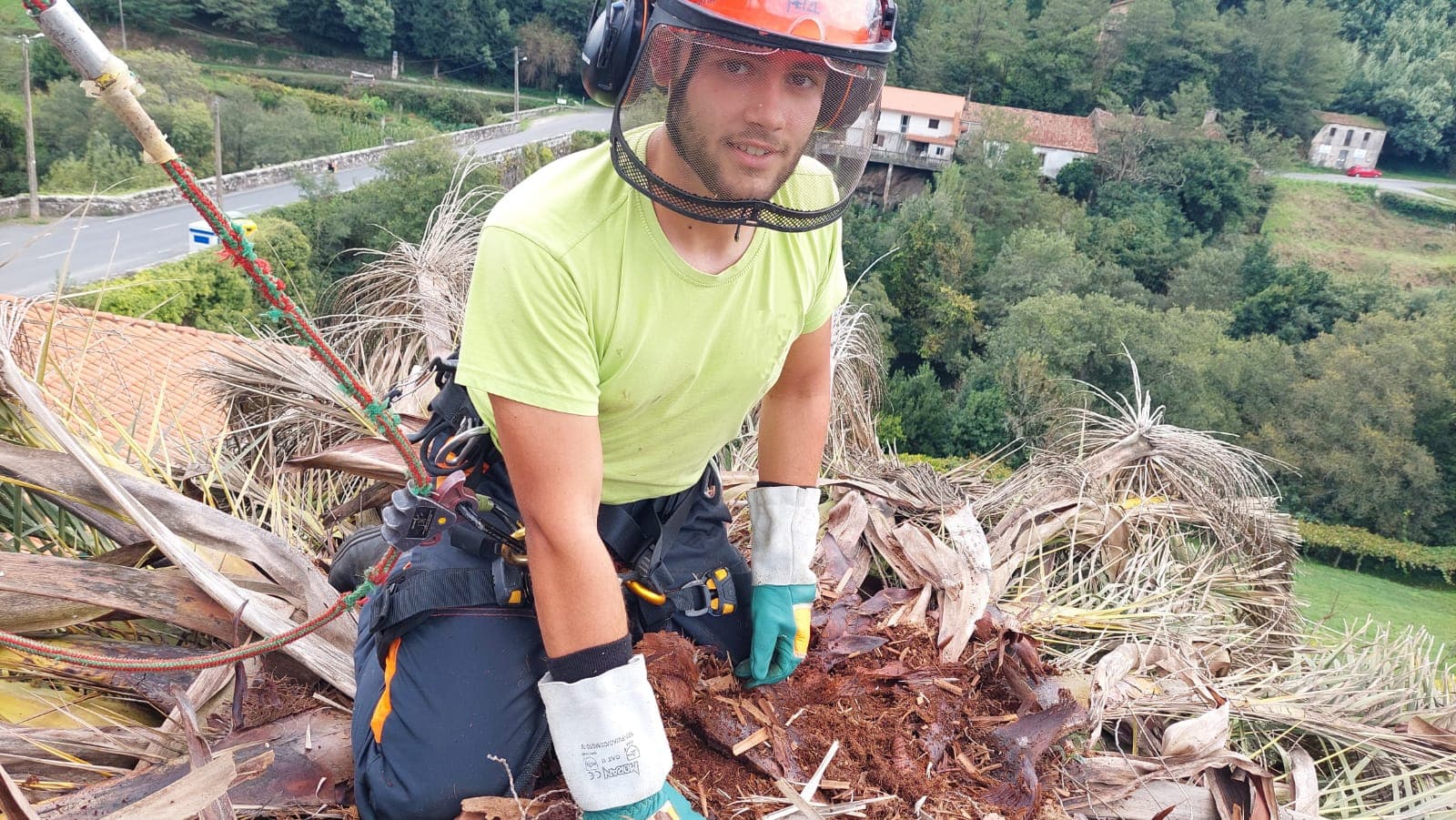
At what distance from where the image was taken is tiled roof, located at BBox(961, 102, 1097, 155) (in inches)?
1784

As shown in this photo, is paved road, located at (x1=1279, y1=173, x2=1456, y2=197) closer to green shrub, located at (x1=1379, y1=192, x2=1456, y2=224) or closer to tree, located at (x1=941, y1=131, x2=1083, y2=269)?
green shrub, located at (x1=1379, y1=192, x2=1456, y2=224)

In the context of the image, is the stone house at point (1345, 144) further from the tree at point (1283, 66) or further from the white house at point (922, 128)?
the white house at point (922, 128)

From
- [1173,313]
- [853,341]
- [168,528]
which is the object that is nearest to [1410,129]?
[1173,313]

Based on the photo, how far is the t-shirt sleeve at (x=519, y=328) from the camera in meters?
1.65

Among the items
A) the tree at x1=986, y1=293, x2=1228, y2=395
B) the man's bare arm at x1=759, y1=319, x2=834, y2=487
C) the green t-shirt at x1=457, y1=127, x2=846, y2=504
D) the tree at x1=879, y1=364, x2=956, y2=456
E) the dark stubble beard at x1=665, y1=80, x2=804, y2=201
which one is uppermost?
the dark stubble beard at x1=665, y1=80, x2=804, y2=201

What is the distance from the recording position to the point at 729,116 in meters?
1.65

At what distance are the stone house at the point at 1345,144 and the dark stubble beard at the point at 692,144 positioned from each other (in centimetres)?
6213

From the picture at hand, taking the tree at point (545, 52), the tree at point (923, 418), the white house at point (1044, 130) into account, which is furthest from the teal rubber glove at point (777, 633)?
the tree at point (545, 52)

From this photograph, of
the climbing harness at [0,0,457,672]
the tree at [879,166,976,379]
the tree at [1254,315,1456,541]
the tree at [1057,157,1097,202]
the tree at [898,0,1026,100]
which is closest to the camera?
the climbing harness at [0,0,457,672]

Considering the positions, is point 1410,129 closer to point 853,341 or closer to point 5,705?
point 853,341

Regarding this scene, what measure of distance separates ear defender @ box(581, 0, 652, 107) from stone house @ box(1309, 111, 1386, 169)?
6217 centimetres

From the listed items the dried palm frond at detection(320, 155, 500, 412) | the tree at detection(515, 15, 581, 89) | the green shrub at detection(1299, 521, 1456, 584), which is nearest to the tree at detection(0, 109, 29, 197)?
the tree at detection(515, 15, 581, 89)

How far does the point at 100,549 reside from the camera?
2.54 metres

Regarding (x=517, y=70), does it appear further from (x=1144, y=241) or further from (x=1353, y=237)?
(x=1353, y=237)
